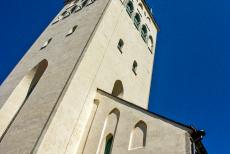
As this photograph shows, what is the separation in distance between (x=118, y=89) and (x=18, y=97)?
4.63 metres

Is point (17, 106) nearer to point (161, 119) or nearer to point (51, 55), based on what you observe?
point (51, 55)

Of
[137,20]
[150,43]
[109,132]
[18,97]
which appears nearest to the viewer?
[109,132]

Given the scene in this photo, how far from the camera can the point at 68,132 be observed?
923cm

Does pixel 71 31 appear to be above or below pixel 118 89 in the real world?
above

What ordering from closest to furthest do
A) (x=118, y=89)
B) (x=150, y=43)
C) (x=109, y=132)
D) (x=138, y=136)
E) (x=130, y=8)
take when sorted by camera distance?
(x=138, y=136) → (x=109, y=132) → (x=118, y=89) → (x=130, y=8) → (x=150, y=43)

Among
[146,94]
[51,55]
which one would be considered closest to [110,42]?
[51,55]

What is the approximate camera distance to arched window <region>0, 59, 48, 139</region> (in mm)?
10834

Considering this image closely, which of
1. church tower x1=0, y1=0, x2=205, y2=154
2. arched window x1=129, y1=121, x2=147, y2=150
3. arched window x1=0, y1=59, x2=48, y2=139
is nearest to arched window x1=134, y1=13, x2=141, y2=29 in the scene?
church tower x1=0, y1=0, x2=205, y2=154

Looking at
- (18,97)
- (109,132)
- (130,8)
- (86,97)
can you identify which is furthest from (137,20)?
(109,132)

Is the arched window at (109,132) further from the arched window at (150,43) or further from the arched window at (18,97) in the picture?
the arched window at (150,43)

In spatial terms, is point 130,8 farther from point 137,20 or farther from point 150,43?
point 150,43

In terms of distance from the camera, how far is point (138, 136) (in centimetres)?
924

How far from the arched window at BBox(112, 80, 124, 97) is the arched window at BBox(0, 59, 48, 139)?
3375 mm

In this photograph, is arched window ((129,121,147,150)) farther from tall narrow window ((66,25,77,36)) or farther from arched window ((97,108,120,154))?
tall narrow window ((66,25,77,36))
